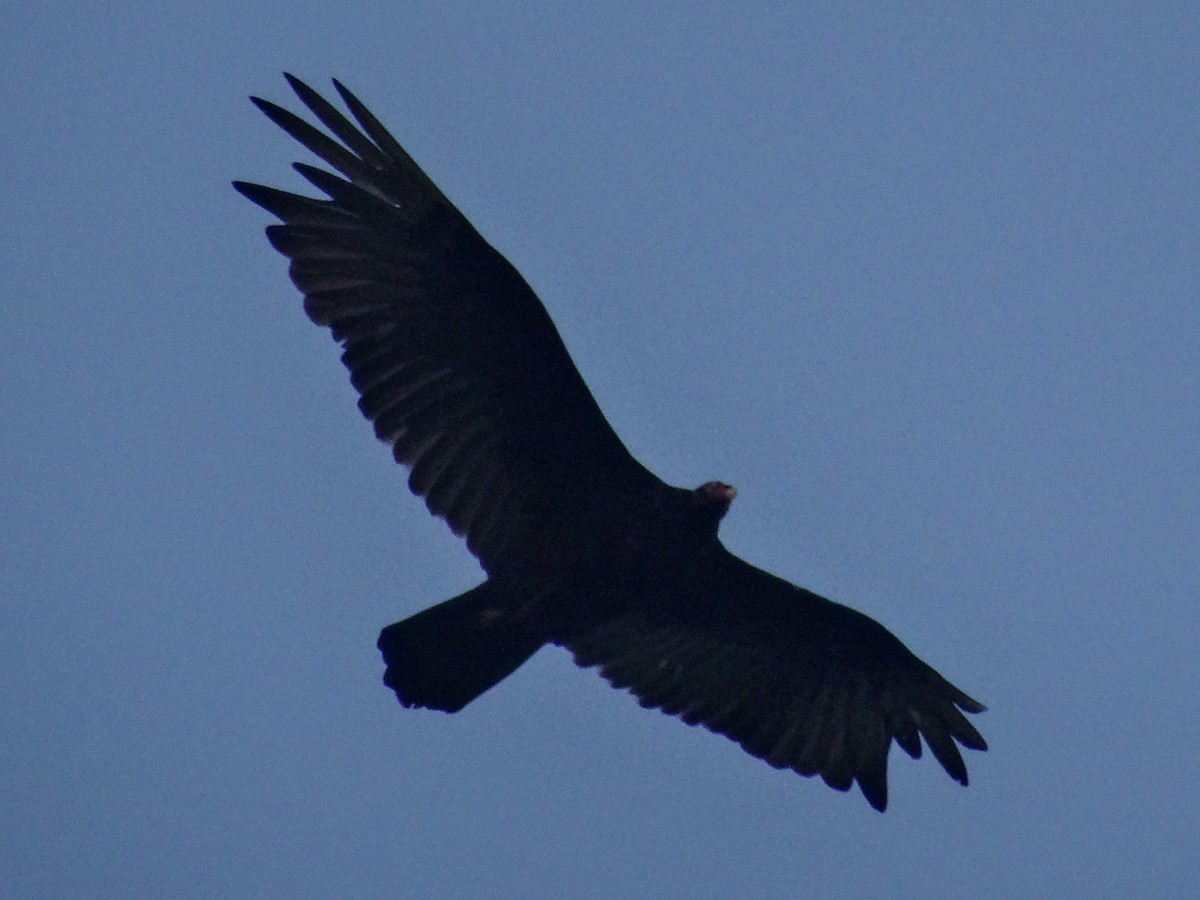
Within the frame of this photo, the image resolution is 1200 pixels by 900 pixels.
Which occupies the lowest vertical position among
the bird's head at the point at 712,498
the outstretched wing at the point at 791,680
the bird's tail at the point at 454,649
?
the bird's tail at the point at 454,649

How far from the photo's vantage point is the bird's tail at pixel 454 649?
9320mm

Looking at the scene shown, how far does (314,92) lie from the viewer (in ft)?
29.7

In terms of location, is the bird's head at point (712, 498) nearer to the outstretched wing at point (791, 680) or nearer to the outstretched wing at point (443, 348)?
the outstretched wing at point (443, 348)

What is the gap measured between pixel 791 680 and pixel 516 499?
2012mm

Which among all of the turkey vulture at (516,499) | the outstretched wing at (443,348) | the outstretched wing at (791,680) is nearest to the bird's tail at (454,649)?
the turkey vulture at (516,499)

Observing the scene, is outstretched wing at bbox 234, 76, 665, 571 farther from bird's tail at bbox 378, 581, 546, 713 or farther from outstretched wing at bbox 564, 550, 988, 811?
outstretched wing at bbox 564, 550, 988, 811

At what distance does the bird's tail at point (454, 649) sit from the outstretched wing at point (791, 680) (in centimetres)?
85

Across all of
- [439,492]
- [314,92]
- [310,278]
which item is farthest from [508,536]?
[314,92]

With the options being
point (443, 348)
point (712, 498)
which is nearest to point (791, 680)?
point (712, 498)

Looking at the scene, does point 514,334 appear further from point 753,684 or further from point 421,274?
point 753,684

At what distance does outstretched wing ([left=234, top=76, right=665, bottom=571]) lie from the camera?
30.8ft

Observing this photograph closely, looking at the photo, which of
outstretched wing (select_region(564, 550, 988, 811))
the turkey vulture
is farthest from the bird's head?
outstretched wing (select_region(564, 550, 988, 811))

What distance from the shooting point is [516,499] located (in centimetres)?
988

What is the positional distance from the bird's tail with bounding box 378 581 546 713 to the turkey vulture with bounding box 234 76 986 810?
0.01 m
